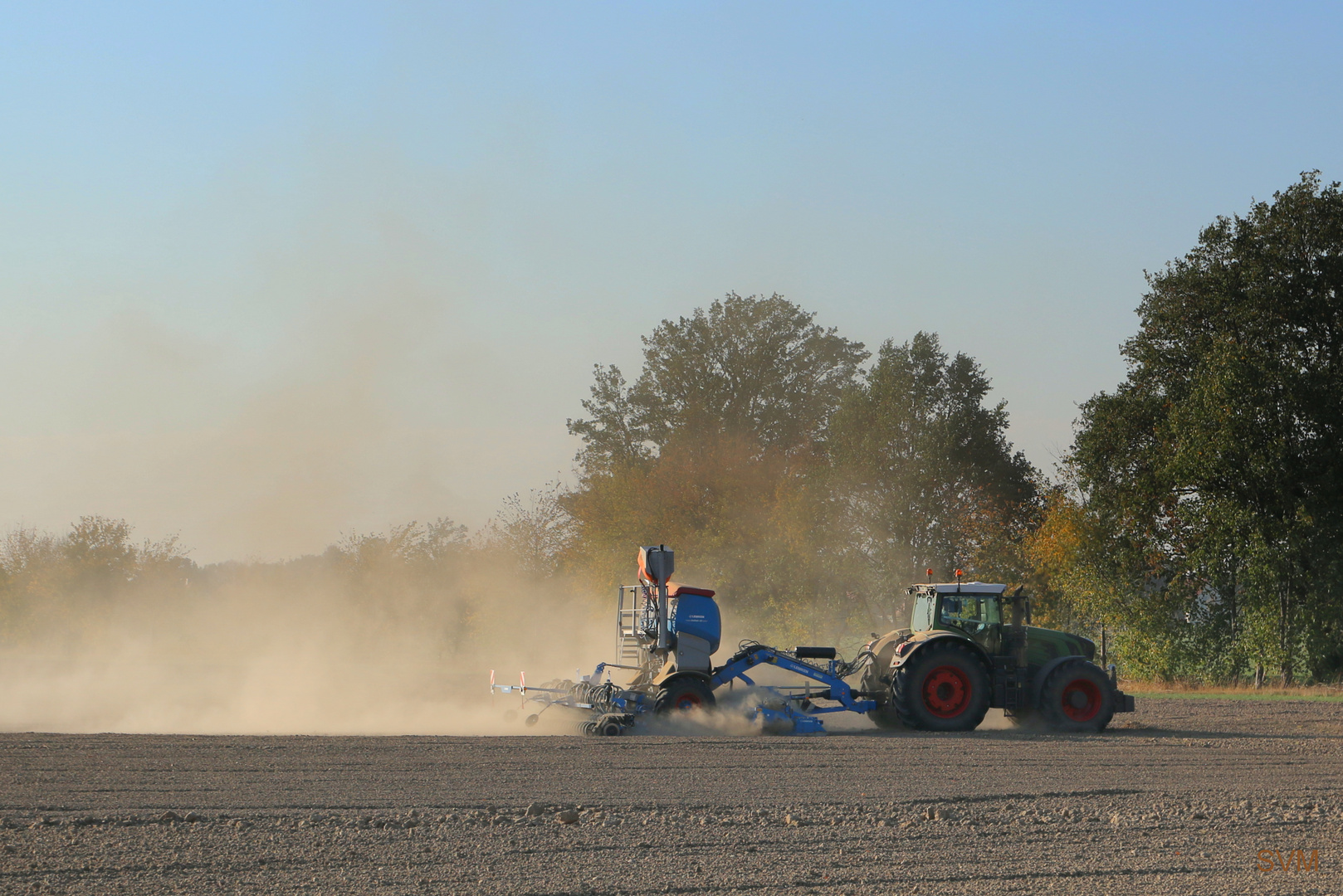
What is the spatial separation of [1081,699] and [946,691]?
6.89 feet

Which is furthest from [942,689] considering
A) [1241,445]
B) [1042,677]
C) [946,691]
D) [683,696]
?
[1241,445]

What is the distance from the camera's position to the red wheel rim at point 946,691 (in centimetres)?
1698

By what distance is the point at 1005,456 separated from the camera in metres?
42.4

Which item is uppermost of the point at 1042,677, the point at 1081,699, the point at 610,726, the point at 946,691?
the point at 1042,677

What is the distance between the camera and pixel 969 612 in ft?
58.1

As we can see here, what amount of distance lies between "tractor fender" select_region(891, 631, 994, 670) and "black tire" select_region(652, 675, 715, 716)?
9.44ft

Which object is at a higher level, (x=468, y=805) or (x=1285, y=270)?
(x=1285, y=270)

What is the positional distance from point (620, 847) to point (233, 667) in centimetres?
2465

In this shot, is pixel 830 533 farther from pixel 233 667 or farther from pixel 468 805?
pixel 468 805

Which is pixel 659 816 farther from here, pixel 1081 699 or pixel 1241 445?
pixel 1241 445

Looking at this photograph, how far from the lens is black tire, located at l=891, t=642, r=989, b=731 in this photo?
1688 centimetres

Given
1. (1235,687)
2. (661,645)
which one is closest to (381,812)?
(661,645)

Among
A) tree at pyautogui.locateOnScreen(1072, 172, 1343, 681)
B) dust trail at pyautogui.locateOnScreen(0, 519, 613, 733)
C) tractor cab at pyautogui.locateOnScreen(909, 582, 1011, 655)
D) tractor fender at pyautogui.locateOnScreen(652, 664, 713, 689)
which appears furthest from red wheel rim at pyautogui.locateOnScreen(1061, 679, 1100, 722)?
tree at pyautogui.locateOnScreen(1072, 172, 1343, 681)

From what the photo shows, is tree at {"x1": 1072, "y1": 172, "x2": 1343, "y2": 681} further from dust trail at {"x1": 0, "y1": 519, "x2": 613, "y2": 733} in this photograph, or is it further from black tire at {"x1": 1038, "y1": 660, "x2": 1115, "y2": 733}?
dust trail at {"x1": 0, "y1": 519, "x2": 613, "y2": 733}
